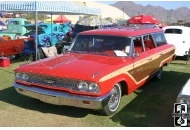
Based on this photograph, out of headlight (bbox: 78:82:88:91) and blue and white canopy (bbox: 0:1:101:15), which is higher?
blue and white canopy (bbox: 0:1:101:15)

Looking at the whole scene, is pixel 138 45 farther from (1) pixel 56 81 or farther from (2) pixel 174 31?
(2) pixel 174 31

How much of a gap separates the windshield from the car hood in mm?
204

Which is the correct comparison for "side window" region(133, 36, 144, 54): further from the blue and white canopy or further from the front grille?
the blue and white canopy

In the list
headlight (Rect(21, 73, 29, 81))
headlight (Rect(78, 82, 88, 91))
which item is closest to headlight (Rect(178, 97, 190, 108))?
headlight (Rect(78, 82, 88, 91))

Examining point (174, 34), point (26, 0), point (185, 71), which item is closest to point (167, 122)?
point (185, 71)

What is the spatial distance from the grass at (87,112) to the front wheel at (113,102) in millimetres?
109

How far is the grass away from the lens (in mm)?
4789

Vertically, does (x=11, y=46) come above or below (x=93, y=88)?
above

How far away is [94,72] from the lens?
470 cm

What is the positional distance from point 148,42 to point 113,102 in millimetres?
2473

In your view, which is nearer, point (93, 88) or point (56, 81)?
point (93, 88)

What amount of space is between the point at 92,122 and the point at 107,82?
76 cm

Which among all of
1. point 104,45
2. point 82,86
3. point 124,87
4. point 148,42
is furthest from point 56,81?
point 148,42

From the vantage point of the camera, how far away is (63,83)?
4.76 meters
